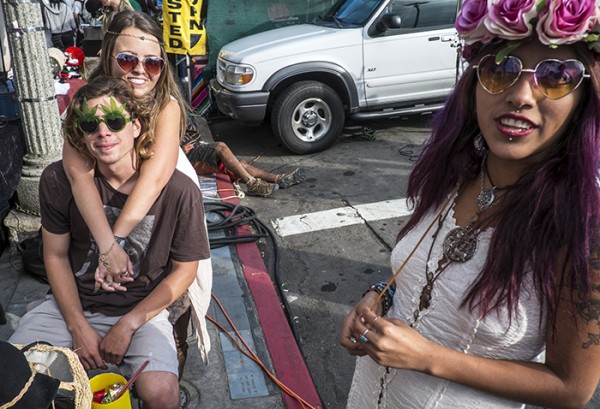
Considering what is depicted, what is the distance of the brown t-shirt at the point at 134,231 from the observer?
2.56m

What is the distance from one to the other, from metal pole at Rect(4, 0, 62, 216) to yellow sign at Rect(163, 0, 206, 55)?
12.4 feet

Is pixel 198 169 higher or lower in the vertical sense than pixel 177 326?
lower

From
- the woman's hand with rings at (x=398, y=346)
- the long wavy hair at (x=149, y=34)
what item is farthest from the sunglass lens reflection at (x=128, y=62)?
the woman's hand with rings at (x=398, y=346)


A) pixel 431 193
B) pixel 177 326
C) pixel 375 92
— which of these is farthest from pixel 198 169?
pixel 431 193

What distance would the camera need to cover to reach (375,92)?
737 cm

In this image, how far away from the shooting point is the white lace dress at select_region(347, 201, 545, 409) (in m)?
1.38

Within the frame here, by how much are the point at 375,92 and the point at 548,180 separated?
623cm

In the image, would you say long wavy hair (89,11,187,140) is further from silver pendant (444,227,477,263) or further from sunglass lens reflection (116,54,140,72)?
silver pendant (444,227,477,263)

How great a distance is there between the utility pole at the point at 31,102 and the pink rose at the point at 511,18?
404cm

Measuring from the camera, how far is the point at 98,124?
8.12 ft

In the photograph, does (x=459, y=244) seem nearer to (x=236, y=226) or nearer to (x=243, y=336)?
(x=243, y=336)

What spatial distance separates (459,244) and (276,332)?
2.50m

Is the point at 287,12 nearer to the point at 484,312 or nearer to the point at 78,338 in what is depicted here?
the point at 78,338

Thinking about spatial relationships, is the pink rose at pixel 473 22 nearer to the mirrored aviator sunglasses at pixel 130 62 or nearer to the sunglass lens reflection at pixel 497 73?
the sunglass lens reflection at pixel 497 73
